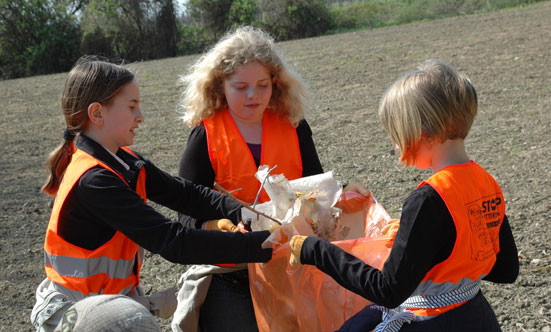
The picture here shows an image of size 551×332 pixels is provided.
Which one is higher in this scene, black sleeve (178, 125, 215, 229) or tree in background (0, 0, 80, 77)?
tree in background (0, 0, 80, 77)

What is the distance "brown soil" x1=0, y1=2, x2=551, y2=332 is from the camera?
12.8 feet

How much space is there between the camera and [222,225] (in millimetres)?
2521

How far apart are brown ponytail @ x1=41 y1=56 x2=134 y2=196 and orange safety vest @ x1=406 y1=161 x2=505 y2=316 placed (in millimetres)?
1247

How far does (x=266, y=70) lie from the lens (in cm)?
279

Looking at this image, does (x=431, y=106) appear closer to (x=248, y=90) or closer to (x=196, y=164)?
(x=248, y=90)

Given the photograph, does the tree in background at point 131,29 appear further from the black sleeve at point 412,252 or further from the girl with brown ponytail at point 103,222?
the black sleeve at point 412,252

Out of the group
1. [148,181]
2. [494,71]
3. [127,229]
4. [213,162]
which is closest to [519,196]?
[213,162]

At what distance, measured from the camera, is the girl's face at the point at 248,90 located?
2.73 metres

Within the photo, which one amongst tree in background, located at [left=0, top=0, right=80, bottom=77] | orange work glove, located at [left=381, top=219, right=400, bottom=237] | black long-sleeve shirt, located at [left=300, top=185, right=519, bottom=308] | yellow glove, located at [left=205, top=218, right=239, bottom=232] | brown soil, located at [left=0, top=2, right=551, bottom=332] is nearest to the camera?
black long-sleeve shirt, located at [left=300, top=185, right=519, bottom=308]

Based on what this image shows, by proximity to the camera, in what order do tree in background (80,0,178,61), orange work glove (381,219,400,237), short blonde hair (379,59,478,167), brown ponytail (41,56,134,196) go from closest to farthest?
short blonde hair (379,59,478,167) → orange work glove (381,219,400,237) → brown ponytail (41,56,134,196) → tree in background (80,0,178,61)

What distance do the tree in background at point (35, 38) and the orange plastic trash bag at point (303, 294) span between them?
970 inches

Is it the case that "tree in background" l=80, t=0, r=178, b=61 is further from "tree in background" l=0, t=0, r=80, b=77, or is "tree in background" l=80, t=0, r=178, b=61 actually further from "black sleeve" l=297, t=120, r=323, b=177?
"black sleeve" l=297, t=120, r=323, b=177

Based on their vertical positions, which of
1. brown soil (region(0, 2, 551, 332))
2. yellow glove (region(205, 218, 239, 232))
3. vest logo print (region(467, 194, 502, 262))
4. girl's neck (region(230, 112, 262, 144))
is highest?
girl's neck (region(230, 112, 262, 144))

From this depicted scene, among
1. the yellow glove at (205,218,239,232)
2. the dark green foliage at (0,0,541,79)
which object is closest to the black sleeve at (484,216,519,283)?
the yellow glove at (205,218,239,232)
